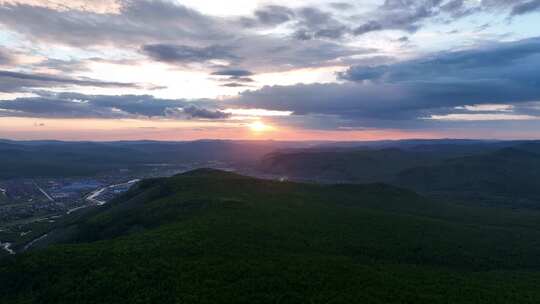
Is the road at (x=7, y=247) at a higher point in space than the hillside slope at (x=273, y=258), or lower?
lower

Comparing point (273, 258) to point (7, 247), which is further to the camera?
point (7, 247)

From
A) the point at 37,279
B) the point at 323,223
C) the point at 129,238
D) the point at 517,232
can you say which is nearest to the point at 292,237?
the point at 323,223

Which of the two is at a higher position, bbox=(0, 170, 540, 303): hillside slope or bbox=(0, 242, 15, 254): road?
bbox=(0, 170, 540, 303): hillside slope

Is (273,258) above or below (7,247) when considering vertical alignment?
above

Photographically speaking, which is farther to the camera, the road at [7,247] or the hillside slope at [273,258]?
the road at [7,247]

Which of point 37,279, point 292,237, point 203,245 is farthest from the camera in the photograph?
point 292,237

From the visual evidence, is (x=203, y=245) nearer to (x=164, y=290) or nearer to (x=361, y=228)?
(x=164, y=290)

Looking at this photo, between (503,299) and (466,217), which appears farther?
(466,217)

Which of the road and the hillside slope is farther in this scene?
the road
